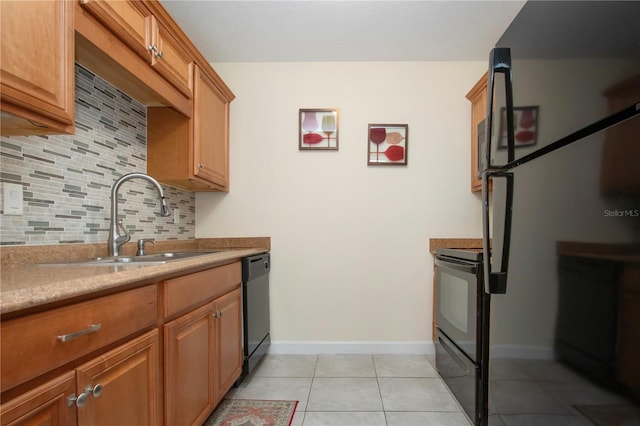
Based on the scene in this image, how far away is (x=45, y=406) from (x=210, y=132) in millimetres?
1858

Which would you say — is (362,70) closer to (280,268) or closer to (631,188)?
(280,268)

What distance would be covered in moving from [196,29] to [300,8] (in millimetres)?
780

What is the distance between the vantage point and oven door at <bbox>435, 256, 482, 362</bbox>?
163cm

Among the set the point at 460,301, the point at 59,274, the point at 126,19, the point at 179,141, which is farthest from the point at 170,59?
the point at 460,301

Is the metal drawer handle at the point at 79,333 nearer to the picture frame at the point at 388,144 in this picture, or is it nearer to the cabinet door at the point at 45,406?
the cabinet door at the point at 45,406

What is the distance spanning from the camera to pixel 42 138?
4.30 ft

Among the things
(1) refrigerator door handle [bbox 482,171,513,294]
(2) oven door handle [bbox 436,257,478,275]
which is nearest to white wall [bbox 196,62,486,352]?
(2) oven door handle [bbox 436,257,478,275]

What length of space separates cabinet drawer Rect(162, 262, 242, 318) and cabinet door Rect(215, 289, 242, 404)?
0.08 m

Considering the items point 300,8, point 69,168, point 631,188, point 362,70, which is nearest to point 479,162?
point 362,70

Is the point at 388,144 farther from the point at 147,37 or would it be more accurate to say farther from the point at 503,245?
the point at 147,37

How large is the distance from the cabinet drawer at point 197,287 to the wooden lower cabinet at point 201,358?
43 mm

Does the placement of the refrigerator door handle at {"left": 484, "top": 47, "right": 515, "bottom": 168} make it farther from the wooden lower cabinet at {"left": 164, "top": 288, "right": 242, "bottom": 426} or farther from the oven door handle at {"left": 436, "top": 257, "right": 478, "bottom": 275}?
the wooden lower cabinet at {"left": 164, "top": 288, "right": 242, "bottom": 426}

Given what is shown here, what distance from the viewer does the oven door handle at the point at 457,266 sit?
5.49 ft

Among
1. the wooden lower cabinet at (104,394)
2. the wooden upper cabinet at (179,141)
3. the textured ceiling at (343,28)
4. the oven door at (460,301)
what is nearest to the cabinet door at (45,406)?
the wooden lower cabinet at (104,394)
